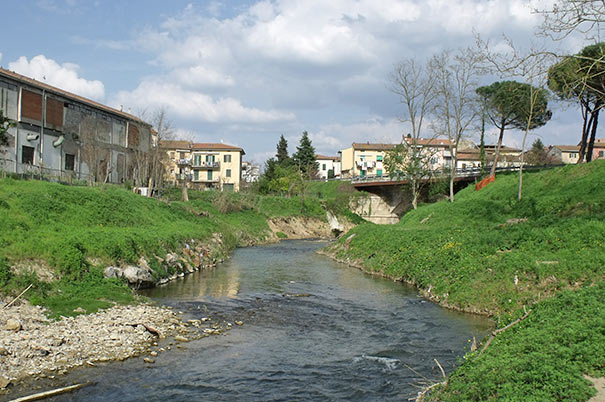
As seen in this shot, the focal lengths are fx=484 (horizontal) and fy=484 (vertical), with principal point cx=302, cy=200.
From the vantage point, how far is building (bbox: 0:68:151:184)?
132 ft

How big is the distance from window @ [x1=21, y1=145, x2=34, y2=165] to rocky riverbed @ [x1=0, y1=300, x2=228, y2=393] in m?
31.2

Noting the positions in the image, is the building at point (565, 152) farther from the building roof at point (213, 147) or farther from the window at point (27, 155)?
the window at point (27, 155)

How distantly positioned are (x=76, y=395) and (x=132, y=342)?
346 centimetres

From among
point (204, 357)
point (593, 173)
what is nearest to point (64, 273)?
point (204, 357)

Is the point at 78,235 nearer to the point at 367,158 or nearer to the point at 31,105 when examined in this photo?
the point at 31,105

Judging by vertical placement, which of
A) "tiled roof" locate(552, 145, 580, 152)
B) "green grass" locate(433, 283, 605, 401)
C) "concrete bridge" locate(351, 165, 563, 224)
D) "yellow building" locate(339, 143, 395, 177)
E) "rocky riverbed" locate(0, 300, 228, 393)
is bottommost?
"rocky riverbed" locate(0, 300, 228, 393)

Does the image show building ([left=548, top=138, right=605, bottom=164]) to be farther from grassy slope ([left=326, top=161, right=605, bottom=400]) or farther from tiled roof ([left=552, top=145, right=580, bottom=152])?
grassy slope ([left=326, top=161, right=605, bottom=400])

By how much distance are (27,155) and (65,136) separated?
5.34 m

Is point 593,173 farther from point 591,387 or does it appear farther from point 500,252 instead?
point 591,387

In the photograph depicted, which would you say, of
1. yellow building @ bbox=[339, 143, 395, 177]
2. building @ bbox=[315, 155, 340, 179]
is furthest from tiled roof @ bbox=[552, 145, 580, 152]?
building @ bbox=[315, 155, 340, 179]

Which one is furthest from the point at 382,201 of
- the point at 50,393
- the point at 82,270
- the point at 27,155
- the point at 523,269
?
the point at 50,393

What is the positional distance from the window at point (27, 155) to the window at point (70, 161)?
4662 millimetres

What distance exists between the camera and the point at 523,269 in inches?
746

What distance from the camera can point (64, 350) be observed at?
12414mm
